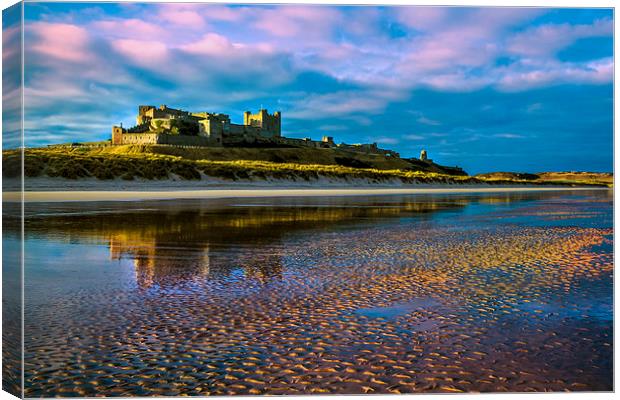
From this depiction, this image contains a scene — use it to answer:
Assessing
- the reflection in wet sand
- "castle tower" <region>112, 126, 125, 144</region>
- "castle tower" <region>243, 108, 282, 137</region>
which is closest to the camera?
the reflection in wet sand

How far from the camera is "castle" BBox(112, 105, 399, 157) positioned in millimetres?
109625

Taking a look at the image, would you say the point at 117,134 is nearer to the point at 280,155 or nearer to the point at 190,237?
the point at 280,155

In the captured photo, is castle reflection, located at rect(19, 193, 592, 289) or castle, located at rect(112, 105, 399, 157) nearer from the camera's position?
castle reflection, located at rect(19, 193, 592, 289)

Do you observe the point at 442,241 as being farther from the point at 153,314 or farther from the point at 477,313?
the point at 153,314

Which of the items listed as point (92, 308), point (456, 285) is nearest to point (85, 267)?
point (92, 308)

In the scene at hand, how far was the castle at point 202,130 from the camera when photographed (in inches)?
4316

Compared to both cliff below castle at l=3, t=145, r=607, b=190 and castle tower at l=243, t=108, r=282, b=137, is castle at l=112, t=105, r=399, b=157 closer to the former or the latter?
castle tower at l=243, t=108, r=282, b=137

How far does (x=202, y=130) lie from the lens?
119 m

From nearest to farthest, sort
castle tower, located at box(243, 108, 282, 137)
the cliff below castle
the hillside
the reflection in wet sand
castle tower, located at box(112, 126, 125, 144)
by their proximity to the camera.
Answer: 1. the reflection in wet sand
2. the cliff below castle
3. the hillside
4. castle tower, located at box(112, 126, 125, 144)
5. castle tower, located at box(243, 108, 282, 137)

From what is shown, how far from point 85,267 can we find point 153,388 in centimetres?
453

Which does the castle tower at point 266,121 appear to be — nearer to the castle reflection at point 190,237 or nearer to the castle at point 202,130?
the castle at point 202,130

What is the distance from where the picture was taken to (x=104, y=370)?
382cm

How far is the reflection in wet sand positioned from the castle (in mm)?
102889

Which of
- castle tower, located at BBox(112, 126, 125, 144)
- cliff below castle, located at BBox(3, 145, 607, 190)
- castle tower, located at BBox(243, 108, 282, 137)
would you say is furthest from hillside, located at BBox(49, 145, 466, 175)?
cliff below castle, located at BBox(3, 145, 607, 190)
